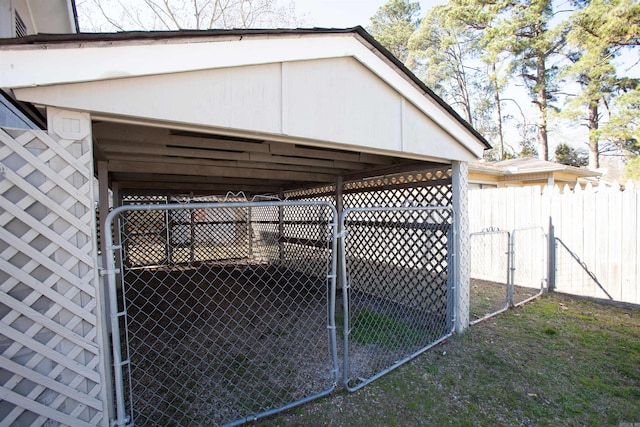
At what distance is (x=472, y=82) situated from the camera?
20.8 metres

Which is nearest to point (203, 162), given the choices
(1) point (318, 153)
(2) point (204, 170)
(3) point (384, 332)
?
(2) point (204, 170)

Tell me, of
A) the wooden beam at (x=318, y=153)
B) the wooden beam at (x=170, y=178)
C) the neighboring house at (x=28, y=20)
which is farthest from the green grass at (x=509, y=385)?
the wooden beam at (x=170, y=178)

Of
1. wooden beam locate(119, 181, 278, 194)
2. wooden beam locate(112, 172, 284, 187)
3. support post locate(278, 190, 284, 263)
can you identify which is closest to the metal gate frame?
support post locate(278, 190, 284, 263)

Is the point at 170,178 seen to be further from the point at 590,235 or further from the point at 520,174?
the point at 520,174

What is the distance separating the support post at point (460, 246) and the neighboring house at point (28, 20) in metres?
4.45

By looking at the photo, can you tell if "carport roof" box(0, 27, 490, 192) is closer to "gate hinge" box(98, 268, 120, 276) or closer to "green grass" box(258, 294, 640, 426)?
"gate hinge" box(98, 268, 120, 276)

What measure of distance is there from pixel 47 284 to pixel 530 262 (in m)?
6.98

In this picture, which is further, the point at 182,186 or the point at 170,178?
the point at 182,186

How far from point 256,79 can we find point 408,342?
3274mm

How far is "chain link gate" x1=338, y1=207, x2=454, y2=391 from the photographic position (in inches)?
136

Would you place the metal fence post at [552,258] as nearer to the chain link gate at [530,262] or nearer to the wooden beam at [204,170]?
the chain link gate at [530,262]

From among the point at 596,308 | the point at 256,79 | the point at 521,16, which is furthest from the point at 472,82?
the point at 256,79

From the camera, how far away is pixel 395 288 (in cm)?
495

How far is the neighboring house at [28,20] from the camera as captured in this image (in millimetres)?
3047
